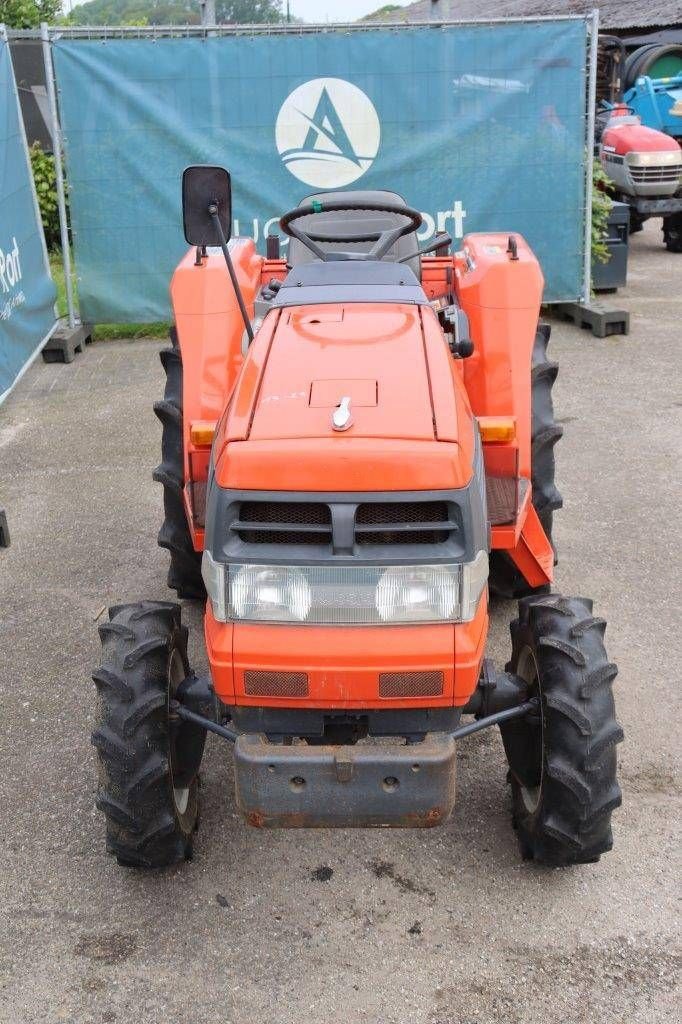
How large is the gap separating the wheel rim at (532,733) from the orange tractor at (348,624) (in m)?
0.01

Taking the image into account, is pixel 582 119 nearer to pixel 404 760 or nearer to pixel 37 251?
pixel 37 251

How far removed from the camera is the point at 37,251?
27.8 feet

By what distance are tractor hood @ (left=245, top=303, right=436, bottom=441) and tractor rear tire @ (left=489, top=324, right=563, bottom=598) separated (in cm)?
100

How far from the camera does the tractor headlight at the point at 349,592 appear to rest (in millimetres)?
2631

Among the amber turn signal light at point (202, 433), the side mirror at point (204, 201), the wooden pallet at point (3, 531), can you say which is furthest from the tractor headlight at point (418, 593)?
the wooden pallet at point (3, 531)

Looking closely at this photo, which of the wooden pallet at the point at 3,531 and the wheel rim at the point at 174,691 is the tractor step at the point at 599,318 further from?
the wheel rim at the point at 174,691

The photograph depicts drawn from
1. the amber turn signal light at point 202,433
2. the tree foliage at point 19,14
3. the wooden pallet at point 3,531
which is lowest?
the wooden pallet at point 3,531

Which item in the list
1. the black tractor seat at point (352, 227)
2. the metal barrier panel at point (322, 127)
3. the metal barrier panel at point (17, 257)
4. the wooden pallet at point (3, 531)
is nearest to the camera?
the black tractor seat at point (352, 227)

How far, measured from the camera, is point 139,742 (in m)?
2.92

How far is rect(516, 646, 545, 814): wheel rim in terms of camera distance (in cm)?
307

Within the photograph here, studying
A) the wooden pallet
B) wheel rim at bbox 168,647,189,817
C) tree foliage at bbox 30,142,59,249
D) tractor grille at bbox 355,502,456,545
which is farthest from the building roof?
tractor grille at bbox 355,502,456,545

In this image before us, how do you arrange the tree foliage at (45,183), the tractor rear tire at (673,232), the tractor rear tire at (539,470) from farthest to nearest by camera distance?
the tractor rear tire at (673,232) → the tree foliage at (45,183) → the tractor rear tire at (539,470)

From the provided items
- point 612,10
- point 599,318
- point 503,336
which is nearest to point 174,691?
point 503,336

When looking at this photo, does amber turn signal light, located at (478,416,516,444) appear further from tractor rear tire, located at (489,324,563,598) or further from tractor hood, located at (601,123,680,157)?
tractor hood, located at (601,123,680,157)
